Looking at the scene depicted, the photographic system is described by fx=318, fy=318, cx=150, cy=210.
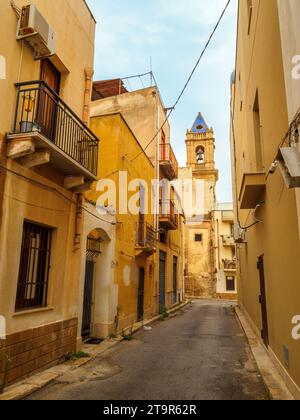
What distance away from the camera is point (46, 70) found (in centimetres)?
691

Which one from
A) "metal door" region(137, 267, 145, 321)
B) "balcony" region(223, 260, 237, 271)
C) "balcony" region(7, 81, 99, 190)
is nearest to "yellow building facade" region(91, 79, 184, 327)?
"metal door" region(137, 267, 145, 321)

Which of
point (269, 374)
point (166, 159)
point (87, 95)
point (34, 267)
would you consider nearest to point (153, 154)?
point (166, 159)

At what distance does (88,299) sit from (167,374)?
3929mm

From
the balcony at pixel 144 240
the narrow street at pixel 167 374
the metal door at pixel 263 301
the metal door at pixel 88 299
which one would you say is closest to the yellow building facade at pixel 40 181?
the narrow street at pixel 167 374

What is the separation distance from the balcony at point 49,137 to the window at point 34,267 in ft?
4.03

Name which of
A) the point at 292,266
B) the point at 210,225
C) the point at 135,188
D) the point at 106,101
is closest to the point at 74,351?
the point at 292,266

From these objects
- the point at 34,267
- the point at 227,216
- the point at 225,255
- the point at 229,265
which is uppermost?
the point at 227,216

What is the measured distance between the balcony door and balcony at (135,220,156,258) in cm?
679

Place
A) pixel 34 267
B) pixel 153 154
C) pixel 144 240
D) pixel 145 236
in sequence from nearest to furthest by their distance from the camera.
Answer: pixel 34 267 < pixel 144 240 < pixel 145 236 < pixel 153 154

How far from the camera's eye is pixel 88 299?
30.4 feet

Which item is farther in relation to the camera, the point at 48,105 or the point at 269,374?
the point at 48,105

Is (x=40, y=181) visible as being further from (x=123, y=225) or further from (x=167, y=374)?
(x=123, y=225)

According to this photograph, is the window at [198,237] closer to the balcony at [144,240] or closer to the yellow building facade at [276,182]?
the balcony at [144,240]

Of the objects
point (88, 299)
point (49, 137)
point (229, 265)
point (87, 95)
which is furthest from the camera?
point (229, 265)
